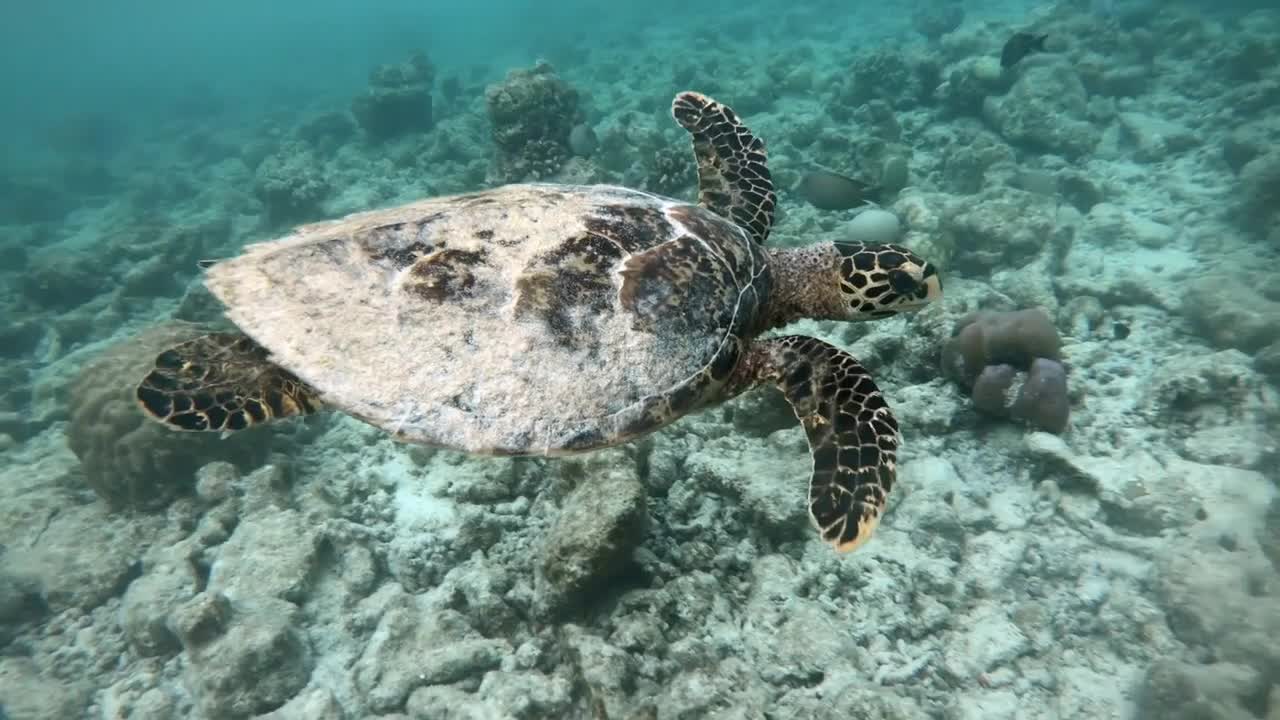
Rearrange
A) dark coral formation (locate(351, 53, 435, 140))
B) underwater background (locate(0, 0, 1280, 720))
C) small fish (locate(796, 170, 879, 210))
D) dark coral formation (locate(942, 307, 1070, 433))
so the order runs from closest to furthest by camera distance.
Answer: underwater background (locate(0, 0, 1280, 720)), dark coral formation (locate(942, 307, 1070, 433)), small fish (locate(796, 170, 879, 210)), dark coral formation (locate(351, 53, 435, 140))

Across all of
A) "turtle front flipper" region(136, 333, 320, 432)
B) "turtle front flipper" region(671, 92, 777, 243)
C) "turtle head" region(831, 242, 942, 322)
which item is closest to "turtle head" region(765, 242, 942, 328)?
"turtle head" region(831, 242, 942, 322)

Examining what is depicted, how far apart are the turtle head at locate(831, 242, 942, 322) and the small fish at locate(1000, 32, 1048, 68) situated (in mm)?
9766

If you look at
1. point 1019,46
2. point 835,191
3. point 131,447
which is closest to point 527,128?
point 835,191

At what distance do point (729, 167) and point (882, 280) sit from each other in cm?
192

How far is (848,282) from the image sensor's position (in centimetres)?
395

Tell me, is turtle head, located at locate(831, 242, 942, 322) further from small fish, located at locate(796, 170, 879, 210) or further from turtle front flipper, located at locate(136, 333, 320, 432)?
small fish, located at locate(796, 170, 879, 210)

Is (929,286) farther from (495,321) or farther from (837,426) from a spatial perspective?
(495,321)

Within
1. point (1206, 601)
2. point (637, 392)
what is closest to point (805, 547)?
point (637, 392)

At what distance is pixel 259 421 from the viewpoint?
10.1 ft

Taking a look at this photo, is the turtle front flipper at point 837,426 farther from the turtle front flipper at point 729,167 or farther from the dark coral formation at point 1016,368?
the dark coral formation at point 1016,368

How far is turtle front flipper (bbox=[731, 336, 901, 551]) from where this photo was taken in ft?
9.65

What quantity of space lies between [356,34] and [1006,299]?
5989cm

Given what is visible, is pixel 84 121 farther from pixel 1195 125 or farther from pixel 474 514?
pixel 1195 125

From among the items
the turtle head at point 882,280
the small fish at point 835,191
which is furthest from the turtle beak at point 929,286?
the small fish at point 835,191
